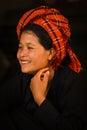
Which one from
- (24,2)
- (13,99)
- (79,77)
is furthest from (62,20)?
(24,2)

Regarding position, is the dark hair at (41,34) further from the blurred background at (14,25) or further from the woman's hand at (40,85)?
the blurred background at (14,25)

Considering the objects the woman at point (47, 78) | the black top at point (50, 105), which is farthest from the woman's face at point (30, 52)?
the black top at point (50, 105)

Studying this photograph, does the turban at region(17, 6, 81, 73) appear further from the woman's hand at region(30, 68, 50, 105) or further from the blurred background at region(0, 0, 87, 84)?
the blurred background at region(0, 0, 87, 84)

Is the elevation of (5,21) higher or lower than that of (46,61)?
lower

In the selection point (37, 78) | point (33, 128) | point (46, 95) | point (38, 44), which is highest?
point (38, 44)

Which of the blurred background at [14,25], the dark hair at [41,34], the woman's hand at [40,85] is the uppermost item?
the dark hair at [41,34]

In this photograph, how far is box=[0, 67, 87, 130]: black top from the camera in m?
1.36

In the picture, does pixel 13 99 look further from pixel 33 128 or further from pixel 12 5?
pixel 12 5

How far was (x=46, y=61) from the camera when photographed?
1.49m

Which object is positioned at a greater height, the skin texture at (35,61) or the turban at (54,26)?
the turban at (54,26)

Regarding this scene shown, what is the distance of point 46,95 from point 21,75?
0.19m

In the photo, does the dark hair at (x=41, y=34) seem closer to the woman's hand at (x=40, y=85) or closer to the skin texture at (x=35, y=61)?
the skin texture at (x=35, y=61)

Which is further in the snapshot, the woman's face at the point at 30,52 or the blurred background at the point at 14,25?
the blurred background at the point at 14,25

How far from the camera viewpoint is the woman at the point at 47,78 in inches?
54.2
